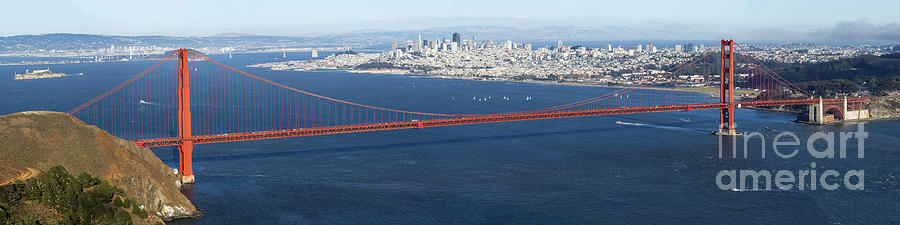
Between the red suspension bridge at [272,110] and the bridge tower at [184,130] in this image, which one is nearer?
the bridge tower at [184,130]

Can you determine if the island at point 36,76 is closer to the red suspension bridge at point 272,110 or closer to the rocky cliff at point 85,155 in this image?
the red suspension bridge at point 272,110

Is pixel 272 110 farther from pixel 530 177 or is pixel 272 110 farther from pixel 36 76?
pixel 36 76

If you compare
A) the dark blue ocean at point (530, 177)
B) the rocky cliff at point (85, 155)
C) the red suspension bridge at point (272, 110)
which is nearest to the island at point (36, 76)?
the red suspension bridge at point (272, 110)

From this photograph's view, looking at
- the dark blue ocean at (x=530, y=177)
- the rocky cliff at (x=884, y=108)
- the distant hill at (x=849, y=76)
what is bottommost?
the dark blue ocean at (x=530, y=177)

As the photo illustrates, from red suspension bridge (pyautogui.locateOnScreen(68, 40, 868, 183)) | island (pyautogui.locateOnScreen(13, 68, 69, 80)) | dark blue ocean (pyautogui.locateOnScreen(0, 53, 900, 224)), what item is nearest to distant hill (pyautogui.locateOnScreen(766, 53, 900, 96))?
red suspension bridge (pyautogui.locateOnScreen(68, 40, 868, 183))

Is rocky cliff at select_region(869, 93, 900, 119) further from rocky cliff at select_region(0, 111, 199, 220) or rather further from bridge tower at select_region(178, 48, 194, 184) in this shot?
rocky cliff at select_region(0, 111, 199, 220)

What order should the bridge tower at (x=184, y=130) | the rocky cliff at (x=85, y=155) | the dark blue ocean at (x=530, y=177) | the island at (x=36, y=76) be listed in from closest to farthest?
1. the rocky cliff at (x=85, y=155)
2. the dark blue ocean at (x=530, y=177)
3. the bridge tower at (x=184, y=130)
4. the island at (x=36, y=76)

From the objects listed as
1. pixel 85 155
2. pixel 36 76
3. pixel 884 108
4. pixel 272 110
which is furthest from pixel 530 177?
pixel 36 76

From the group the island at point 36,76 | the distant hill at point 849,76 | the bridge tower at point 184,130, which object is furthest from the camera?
the island at point 36,76
